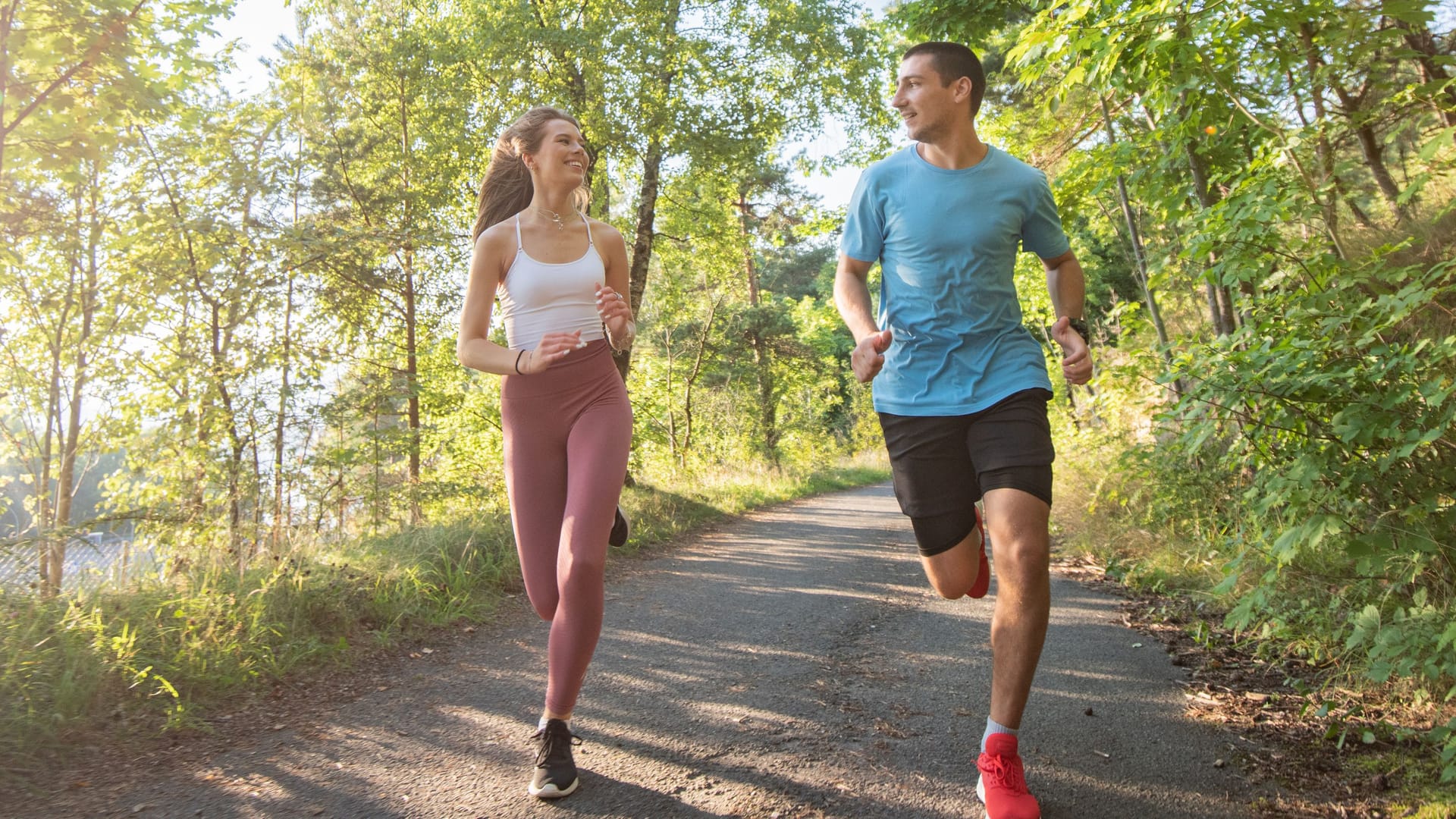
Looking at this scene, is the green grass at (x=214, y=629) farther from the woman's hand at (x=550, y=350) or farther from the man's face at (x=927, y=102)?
the man's face at (x=927, y=102)

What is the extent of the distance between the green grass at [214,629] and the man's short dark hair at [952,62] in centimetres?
360

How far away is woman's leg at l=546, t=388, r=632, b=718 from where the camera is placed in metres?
2.73

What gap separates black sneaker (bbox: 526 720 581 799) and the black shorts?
4.30 ft

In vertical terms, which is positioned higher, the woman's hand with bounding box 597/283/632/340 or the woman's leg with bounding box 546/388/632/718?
the woman's hand with bounding box 597/283/632/340

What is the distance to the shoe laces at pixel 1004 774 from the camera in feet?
7.59

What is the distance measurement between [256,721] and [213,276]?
554 centimetres

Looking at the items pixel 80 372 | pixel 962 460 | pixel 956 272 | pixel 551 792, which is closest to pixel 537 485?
pixel 551 792

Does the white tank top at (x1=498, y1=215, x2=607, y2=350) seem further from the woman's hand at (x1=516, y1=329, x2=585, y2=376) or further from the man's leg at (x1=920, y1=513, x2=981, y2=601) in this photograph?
the man's leg at (x1=920, y1=513, x2=981, y2=601)

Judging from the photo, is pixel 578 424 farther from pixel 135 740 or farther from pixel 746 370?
pixel 746 370

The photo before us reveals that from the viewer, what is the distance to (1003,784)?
7.59 ft

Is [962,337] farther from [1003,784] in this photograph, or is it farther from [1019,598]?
[1003,784]

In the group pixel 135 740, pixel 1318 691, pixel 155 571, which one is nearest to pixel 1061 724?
pixel 1318 691

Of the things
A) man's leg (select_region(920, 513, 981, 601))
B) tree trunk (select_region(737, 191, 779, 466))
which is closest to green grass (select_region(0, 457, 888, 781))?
man's leg (select_region(920, 513, 981, 601))

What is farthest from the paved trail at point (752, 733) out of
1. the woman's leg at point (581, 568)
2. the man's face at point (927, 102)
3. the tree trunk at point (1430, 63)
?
the tree trunk at point (1430, 63)
